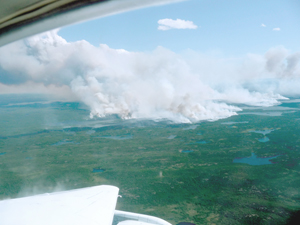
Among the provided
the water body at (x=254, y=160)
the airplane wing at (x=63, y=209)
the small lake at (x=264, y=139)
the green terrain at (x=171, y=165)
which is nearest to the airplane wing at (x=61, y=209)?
the airplane wing at (x=63, y=209)

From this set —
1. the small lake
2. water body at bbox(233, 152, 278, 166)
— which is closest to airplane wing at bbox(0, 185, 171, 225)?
water body at bbox(233, 152, 278, 166)

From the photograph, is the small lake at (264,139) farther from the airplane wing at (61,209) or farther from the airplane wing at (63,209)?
the airplane wing at (61,209)

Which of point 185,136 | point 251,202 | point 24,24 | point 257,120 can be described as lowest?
point 251,202

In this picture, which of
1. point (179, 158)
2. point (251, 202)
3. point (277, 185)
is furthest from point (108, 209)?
point (179, 158)

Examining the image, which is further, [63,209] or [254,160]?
[254,160]

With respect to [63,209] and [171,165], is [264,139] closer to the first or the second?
[171,165]

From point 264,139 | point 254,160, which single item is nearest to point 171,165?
point 254,160

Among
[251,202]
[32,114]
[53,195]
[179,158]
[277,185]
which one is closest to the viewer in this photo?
[53,195]

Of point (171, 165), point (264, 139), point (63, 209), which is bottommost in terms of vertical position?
point (171, 165)

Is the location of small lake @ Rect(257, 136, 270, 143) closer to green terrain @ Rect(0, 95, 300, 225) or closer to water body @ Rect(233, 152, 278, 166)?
green terrain @ Rect(0, 95, 300, 225)

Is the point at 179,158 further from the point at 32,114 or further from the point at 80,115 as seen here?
the point at 32,114
